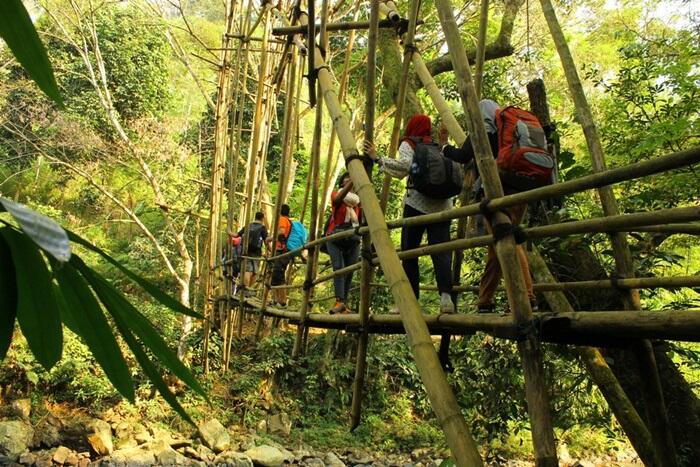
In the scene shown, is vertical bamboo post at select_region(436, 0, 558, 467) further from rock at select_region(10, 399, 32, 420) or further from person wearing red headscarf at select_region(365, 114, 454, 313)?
rock at select_region(10, 399, 32, 420)

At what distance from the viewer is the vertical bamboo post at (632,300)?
2197 millimetres

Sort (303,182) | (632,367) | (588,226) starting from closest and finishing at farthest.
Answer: (588,226) < (632,367) < (303,182)

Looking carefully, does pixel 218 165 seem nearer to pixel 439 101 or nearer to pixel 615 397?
pixel 439 101

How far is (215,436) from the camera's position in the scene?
24.6ft

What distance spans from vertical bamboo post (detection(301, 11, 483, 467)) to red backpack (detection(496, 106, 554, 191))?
0.70m

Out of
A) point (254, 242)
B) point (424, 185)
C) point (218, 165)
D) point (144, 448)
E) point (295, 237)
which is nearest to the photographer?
point (424, 185)

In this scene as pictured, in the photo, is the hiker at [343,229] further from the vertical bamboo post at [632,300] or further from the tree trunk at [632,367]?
the vertical bamboo post at [632,300]

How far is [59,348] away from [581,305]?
320 centimetres

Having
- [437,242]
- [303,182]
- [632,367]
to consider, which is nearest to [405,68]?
[437,242]

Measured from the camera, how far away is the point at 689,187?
11.7ft

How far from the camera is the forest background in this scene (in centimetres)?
408

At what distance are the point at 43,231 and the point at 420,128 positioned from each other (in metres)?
2.39

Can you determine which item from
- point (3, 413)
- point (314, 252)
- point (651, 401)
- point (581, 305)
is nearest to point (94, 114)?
point (3, 413)

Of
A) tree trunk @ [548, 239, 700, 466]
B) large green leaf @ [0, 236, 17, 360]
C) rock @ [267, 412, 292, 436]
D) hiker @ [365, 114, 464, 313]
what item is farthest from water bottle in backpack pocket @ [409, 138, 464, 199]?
rock @ [267, 412, 292, 436]
